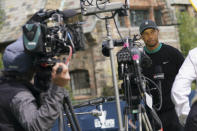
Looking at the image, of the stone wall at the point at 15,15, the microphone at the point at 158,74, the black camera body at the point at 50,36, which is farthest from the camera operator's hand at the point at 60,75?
the stone wall at the point at 15,15

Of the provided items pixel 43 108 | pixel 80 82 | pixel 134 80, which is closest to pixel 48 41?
pixel 43 108

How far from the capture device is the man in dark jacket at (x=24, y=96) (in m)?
2.25

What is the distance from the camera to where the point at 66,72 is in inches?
90.1

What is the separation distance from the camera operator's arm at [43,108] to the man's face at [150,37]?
2142mm

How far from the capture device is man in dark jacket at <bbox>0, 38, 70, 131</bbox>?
7.39ft

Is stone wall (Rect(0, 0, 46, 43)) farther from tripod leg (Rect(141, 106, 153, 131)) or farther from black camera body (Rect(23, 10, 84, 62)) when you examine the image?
black camera body (Rect(23, 10, 84, 62))

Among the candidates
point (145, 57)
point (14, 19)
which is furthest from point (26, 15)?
point (145, 57)

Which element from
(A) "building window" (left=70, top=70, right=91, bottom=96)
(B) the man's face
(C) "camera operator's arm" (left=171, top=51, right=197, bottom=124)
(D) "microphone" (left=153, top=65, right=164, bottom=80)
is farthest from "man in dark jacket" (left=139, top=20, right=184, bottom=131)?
(A) "building window" (left=70, top=70, right=91, bottom=96)

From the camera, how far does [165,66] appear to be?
421 centimetres

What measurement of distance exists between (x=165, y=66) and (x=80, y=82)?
11839 millimetres

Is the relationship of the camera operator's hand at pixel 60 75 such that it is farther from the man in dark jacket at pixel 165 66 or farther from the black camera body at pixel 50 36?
the man in dark jacket at pixel 165 66

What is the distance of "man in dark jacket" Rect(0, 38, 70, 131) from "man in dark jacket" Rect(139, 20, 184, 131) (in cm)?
194

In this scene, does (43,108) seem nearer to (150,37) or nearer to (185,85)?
(185,85)

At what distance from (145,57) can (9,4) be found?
52.9ft
